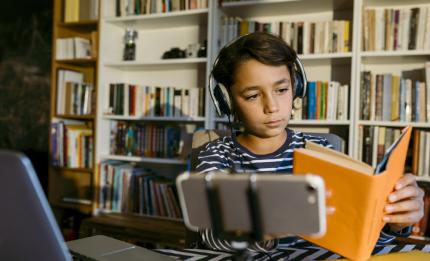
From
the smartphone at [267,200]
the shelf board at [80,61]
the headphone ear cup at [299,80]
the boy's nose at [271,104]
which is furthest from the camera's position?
the shelf board at [80,61]

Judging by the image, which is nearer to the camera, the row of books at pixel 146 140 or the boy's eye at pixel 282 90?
the boy's eye at pixel 282 90

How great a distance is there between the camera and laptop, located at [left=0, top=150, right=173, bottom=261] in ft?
1.49

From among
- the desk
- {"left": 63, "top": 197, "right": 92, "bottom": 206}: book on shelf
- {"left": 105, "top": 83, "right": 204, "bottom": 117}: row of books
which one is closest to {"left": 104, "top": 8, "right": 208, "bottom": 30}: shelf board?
{"left": 105, "top": 83, "right": 204, "bottom": 117}: row of books

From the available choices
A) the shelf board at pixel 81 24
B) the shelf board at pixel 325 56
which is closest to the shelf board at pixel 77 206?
the shelf board at pixel 81 24

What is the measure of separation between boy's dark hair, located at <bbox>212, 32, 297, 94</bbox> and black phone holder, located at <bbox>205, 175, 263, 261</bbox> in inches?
22.4

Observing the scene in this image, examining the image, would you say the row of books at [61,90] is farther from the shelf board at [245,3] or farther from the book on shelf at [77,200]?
the shelf board at [245,3]

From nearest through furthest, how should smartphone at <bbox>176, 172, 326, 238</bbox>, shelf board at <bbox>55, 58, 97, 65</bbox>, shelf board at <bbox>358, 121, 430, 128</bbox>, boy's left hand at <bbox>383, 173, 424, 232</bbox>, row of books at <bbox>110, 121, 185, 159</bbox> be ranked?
smartphone at <bbox>176, 172, 326, 238</bbox>, boy's left hand at <bbox>383, 173, 424, 232</bbox>, shelf board at <bbox>358, 121, 430, 128</bbox>, row of books at <bbox>110, 121, 185, 159</bbox>, shelf board at <bbox>55, 58, 97, 65</bbox>

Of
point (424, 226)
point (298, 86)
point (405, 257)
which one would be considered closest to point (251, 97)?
point (298, 86)

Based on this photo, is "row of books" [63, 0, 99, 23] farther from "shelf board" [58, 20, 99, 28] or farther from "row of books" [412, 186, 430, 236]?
"row of books" [412, 186, 430, 236]

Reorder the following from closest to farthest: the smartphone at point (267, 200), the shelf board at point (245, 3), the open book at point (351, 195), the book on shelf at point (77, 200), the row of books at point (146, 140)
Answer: the smartphone at point (267, 200) → the open book at point (351, 195) → the shelf board at point (245, 3) → the row of books at point (146, 140) → the book on shelf at point (77, 200)

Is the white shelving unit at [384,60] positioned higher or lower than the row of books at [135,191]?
higher

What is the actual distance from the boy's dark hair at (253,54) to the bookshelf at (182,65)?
3.40ft

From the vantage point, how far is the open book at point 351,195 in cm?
54

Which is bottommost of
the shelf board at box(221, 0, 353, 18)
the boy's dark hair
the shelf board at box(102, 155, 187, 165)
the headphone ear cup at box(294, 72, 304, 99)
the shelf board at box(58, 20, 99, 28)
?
the shelf board at box(102, 155, 187, 165)
